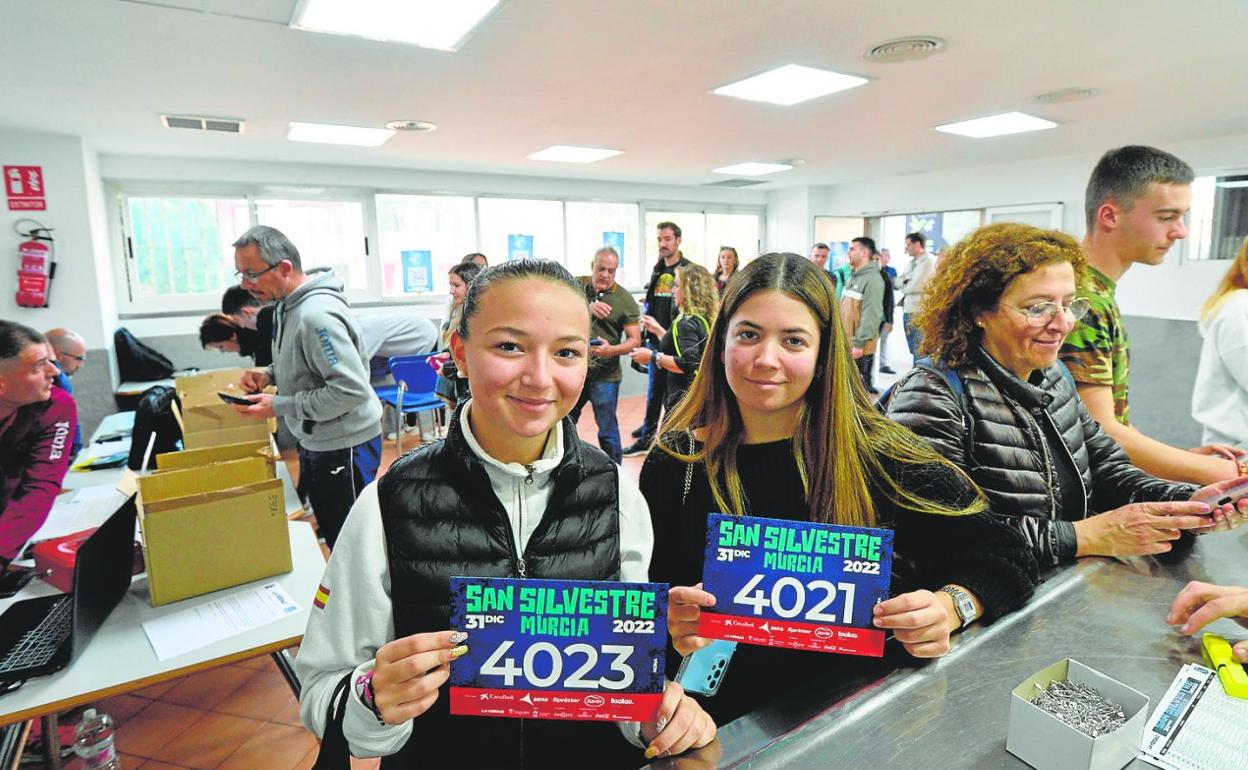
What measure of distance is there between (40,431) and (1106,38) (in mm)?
4789

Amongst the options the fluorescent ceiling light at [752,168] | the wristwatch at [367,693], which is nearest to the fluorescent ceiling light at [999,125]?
the fluorescent ceiling light at [752,168]

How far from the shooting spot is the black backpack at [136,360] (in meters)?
5.77

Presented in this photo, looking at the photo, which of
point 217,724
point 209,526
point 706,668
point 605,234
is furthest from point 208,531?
point 605,234

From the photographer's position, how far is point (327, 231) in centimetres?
721

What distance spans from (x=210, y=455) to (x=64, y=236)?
4424 millimetres

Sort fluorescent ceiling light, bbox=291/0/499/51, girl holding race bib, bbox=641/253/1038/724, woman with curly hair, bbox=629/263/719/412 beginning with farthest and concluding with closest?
woman with curly hair, bbox=629/263/719/412, fluorescent ceiling light, bbox=291/0/499/51, girl holding race bib, bbox=641/253/1038/724

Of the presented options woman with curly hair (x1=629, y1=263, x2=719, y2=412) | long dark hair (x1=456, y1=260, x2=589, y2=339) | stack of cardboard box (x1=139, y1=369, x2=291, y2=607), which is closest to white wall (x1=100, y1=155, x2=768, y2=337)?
woman with curly hair (x1=629, y1=263, x2=719, y2=412)

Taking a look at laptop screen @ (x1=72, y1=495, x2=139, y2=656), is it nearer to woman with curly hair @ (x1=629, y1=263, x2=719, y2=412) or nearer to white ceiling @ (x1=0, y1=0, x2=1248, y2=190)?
white ceiling @ (x1=0, y1=0, x2=1248, y2=190)

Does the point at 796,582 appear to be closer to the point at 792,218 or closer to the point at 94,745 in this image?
the point at 94,745

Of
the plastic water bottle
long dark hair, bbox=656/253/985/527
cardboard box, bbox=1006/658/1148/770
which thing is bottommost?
the plastic water bottle

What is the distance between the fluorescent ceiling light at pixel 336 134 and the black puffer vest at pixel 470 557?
4.63 m

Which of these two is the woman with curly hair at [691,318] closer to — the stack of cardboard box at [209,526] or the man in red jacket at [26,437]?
the stack of cardboard box at [209,526]

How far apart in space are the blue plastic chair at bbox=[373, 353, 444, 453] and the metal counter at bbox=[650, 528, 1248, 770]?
4.59 meters

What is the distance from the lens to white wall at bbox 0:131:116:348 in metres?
4.92
